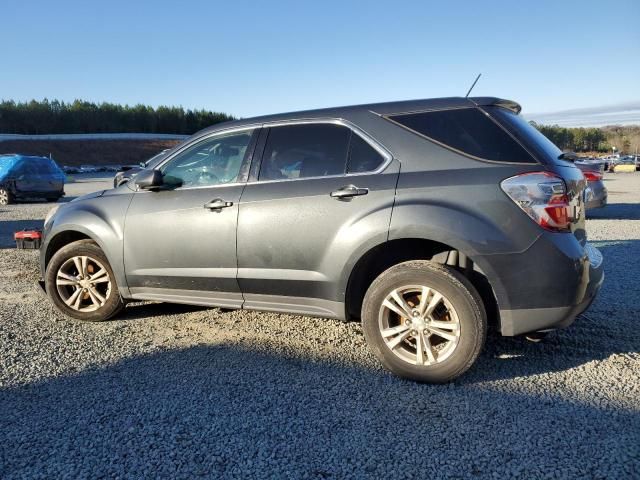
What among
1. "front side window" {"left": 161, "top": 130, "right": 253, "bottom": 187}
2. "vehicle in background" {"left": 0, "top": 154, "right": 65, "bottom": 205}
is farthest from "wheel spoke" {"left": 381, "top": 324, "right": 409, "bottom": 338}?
"vehicle in background" {"left": 0, "top": 154, "right": 65, "bottom": 205}

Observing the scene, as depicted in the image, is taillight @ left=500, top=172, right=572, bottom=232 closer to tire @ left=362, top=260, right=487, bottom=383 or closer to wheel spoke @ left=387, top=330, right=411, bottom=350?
tire @ left=362, top=260, right=487, bottom=383

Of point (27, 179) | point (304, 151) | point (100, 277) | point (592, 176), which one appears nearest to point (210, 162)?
point (304, 151)

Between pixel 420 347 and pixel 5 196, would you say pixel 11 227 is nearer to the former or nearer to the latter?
pixel 5 196

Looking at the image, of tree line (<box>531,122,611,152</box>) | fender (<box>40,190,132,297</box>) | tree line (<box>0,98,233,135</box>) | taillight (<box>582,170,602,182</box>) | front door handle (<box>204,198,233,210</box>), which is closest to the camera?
front door handle (<box>204,198,233,210</box>)

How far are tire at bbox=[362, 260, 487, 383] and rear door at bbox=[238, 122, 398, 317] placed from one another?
0.96 feet

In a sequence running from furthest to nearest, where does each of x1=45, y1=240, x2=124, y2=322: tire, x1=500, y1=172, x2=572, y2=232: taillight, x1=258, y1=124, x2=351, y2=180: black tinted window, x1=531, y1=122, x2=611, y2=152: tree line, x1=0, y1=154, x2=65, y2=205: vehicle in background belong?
x1=531, y1=122, x2=611, y2=152: tree line, x1=0, y1=154, x2=65, y2=205: vehicle in background, x1=45, y1=240, x2=124, y2=322: tire, x1=258, y1=124, x2=351, y2=180: black tinted window, x1=500, y1=172, x2=572, y2=232: taillight

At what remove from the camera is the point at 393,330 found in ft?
11.4

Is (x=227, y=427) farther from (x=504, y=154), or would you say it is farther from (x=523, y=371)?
(x=504, y=154)

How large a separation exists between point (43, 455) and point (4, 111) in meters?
107

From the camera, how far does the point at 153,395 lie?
10.7ft

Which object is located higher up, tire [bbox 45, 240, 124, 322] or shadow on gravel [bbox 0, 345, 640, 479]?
tire [bbox 45, 240, 124, 322]

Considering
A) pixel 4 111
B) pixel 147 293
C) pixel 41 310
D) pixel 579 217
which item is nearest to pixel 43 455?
pixel 147 293

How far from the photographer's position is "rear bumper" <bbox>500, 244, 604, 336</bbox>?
3.20m

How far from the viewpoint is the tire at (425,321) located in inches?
128
